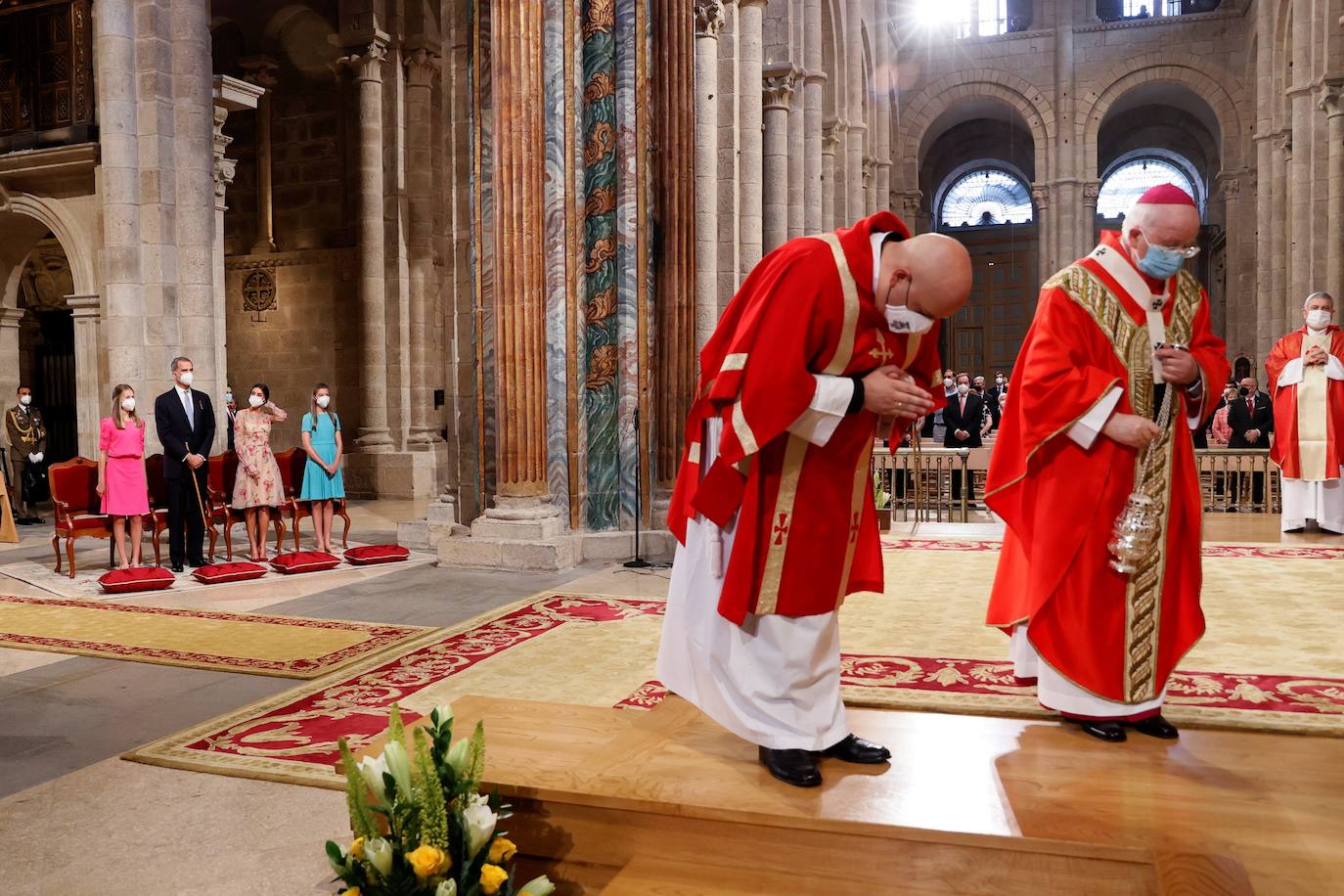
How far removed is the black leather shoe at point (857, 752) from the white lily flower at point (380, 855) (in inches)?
47.5

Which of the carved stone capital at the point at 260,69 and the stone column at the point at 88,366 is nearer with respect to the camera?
the stone column at the point at 88,366

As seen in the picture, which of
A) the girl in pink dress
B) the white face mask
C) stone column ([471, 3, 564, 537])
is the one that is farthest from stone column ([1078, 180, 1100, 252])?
the white face mask

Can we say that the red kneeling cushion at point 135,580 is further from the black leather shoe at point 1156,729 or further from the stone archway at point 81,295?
the black leather shoe at point 1156,729

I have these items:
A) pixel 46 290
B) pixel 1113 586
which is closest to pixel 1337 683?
pixel 1113 586

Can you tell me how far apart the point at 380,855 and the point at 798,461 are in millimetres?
1424

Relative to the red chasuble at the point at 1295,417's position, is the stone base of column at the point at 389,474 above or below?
below

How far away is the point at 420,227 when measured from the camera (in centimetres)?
1661

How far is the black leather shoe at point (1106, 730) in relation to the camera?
3.32 meters

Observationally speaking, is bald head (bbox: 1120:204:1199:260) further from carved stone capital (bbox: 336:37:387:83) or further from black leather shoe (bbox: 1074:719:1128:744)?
carved stone capital (bbox: 336:37:387:83)

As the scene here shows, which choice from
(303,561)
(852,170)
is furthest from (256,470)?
(852,170)

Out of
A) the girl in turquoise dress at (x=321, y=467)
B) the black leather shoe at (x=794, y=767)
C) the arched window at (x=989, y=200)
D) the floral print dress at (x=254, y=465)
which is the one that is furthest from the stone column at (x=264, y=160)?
the arched window at (x=989, y=200)

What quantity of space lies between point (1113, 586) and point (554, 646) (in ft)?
10.6

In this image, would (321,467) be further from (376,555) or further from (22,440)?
(22,440)

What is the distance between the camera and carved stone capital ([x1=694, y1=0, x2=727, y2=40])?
34.2 ft
